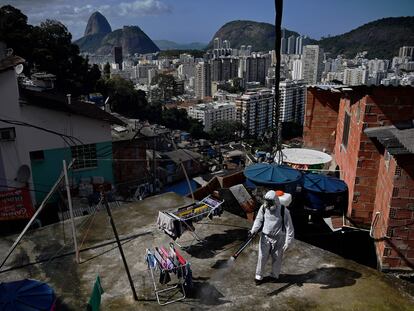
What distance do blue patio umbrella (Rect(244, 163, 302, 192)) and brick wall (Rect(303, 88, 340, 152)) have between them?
504 centimetres

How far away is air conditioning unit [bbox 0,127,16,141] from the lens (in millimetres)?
14034

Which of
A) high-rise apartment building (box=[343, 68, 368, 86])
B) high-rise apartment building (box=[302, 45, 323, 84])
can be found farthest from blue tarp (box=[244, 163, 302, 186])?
high-rise apartment building (box=[302, 45, 323, 84])

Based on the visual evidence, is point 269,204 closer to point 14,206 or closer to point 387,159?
point 387,159

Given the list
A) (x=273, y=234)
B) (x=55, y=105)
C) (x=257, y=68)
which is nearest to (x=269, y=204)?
(x=273, y=234)

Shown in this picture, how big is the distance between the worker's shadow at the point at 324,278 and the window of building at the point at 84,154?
12636 mm

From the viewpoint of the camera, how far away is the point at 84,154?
54.4ft

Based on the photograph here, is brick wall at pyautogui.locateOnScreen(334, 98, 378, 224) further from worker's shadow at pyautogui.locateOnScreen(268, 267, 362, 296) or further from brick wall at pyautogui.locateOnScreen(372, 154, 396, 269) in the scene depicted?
worker's shadow at pyautogui.locateOnScreen(268, 267, 362, 296)

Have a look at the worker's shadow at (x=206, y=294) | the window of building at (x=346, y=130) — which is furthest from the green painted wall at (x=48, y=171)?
the window of building at (x=346, y=130)

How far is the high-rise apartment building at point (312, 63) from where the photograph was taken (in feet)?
557

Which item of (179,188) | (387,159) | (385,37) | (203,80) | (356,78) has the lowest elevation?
(179,188)

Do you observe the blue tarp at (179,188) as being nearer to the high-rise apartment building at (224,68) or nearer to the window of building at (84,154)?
the window of building at (84,154)

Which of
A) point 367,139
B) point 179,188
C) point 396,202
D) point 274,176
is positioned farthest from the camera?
point 179,188

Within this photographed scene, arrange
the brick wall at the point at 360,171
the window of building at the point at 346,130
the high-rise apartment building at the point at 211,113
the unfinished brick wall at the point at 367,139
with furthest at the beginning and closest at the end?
the high-rise apartment building at the point at 211,113
the window of building at the point at 346,130
the brick wall at the point at 360,171
the unfinished brick wall at the point at 367,139

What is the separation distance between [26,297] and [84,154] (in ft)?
42.5
